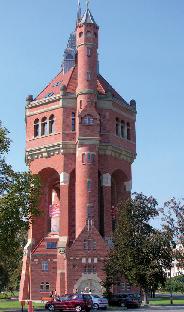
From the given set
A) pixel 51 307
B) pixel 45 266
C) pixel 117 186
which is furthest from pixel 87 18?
pixel 51 307

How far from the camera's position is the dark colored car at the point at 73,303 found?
4200cm

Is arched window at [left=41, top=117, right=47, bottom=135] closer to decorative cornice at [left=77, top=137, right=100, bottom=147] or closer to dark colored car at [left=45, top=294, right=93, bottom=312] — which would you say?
decorative cornice at [left=77, top=137, right=100, bottom=147]

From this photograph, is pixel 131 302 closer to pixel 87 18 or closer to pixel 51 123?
pixel 51 123

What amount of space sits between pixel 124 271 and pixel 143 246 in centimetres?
359

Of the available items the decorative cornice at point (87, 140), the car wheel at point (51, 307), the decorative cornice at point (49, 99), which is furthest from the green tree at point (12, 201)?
the decorative cornice at point (49, 99)

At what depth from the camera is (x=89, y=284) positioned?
63188 millimetres

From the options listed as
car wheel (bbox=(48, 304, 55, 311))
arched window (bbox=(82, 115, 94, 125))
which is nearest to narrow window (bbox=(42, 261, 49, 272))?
arched window (bbox=(82, 115, 94, 125))

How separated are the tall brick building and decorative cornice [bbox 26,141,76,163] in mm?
141

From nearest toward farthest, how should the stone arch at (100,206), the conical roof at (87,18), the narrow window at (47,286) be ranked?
the narrow window at (47,286) → the stone arch at (100,206) → the conical roof at (87,18)

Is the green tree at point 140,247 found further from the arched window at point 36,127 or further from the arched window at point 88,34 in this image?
the arched window at point 88,34

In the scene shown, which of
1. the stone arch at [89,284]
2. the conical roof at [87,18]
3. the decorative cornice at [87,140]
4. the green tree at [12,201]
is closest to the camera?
the green tree at [12,201]

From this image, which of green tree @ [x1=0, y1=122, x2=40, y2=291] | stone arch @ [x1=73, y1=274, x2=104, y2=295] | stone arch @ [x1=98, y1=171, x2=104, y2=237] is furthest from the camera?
stone arch @ [x1=98, y1=171, x2=104, y2=237]

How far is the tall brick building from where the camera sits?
64250mm

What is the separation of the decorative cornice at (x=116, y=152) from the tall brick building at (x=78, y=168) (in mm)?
142
